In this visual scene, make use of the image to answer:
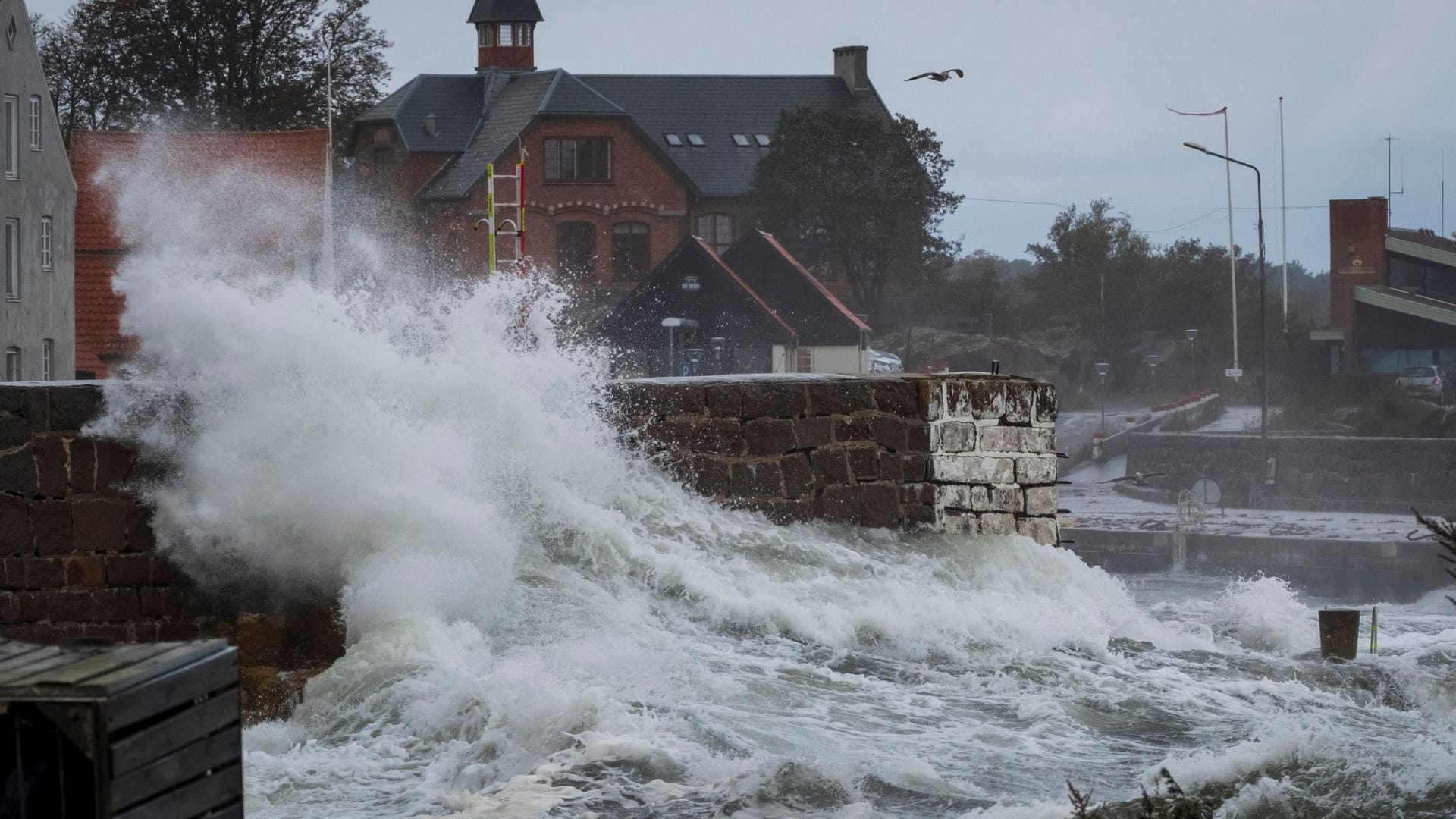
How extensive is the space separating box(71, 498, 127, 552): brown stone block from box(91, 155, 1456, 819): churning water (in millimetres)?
264

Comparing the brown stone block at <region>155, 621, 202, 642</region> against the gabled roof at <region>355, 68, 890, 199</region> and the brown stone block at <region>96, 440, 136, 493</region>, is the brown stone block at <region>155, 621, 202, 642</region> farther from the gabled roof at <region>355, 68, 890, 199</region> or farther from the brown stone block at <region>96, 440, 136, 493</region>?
the gabled roof at <region>355, 68, 890, 199</region>

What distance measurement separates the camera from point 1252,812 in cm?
552

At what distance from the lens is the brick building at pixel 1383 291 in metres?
52.0

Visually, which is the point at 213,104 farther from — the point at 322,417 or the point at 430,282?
the point at 322,417

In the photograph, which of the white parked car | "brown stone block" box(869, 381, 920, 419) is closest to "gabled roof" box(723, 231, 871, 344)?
the white parked car

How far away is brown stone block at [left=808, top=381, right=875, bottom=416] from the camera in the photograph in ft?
33.1

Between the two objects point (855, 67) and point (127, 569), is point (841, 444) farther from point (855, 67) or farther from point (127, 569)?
point (855, 67)

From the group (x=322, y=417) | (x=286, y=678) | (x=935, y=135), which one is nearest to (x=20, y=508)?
(x=322, y=417)

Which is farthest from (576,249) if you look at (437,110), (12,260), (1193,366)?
(12,260)

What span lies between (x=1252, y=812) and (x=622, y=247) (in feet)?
173

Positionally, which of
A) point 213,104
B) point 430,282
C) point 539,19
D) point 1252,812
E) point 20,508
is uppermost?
point 539,19

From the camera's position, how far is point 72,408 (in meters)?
8.69

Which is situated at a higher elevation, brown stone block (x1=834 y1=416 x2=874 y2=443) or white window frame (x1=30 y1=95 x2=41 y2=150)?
white window frame (x1=30 y1=95 x2=41 y2=150)

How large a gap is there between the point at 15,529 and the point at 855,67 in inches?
2253
